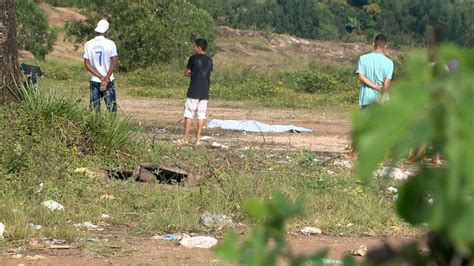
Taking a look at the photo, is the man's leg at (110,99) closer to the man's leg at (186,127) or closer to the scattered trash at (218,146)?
the man's leg at (186,127)

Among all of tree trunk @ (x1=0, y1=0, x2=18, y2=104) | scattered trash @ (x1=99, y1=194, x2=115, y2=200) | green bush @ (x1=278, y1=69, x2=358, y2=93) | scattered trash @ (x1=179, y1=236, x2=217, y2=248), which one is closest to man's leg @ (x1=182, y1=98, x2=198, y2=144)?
tree trunk @ (x1=0, y1=0, x2=18, y2=104)

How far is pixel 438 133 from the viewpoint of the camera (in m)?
1.49

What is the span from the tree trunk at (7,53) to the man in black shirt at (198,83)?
2.76 m

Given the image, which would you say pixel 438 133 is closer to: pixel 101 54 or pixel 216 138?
pixel 101 54

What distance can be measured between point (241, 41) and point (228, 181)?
56306 millimetres

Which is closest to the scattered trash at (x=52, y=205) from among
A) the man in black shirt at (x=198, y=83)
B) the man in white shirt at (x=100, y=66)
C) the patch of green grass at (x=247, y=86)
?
the man in white shirt at (x=100, y=66)

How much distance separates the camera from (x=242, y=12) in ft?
268

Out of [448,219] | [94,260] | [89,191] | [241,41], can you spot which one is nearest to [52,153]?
[89,191]

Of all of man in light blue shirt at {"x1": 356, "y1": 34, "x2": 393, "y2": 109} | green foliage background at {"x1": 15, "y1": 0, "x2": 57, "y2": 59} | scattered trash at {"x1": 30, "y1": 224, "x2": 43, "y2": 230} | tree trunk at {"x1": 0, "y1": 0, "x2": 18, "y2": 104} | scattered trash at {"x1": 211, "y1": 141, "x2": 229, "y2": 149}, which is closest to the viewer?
scattered trash at {"x1": 30, "y1": 224, "x2": 43, "y2": 230}

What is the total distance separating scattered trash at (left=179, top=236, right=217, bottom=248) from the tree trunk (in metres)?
3.78

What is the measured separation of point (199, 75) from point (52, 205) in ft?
16.5

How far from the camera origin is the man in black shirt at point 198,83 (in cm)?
1267

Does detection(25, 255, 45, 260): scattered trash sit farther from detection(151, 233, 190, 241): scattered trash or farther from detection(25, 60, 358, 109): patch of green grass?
detection(25, 60, 358, 109): patch of green grass

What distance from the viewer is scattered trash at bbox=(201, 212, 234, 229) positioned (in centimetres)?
779
